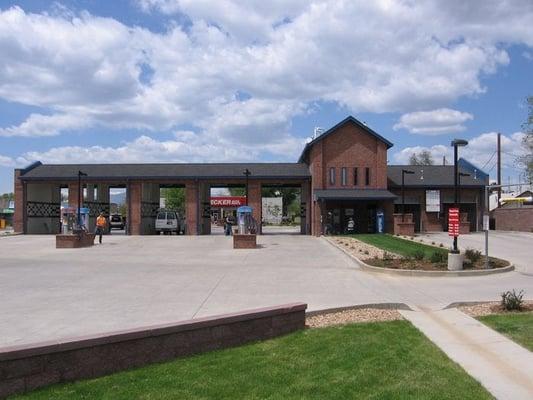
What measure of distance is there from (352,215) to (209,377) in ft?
131

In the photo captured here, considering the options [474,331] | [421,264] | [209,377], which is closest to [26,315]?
[209,377]

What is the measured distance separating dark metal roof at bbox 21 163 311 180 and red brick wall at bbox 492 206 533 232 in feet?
58.5

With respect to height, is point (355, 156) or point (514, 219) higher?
point (355, 156)

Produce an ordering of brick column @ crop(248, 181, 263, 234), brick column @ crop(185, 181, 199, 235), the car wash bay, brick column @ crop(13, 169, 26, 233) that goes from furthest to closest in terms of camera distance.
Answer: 1. brick column @ crop(13, 169, 26, 233)
2. the car wash bay
3. brick column @ crop(185, 181, 199, 235)
4. brick column @ crop(248, 181, 263, 234)

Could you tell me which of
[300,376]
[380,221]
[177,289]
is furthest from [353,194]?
[300,376]

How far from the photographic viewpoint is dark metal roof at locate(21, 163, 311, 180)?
44.8m

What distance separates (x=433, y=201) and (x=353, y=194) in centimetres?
818

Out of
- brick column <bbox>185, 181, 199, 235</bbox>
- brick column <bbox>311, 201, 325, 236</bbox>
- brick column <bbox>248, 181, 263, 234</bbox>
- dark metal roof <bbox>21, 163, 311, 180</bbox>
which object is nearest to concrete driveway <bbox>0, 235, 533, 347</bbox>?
brick column <bbox>311, 201, 325, 236</bbox>

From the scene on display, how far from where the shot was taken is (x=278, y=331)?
320 inches

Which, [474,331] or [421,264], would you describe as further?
[421,264]

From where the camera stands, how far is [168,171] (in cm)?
4653

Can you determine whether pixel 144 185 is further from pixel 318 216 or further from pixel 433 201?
pixel 433 201

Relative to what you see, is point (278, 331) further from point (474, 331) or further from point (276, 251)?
point (276, 251)

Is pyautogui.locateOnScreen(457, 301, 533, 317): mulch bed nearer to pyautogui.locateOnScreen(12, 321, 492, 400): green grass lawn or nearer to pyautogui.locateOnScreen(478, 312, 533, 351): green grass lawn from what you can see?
pyautogui.locateOnScreen(478, 312, 533, 351): green grass lawn
